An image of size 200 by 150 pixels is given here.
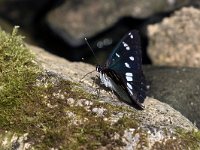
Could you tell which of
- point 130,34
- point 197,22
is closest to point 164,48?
point 197,22

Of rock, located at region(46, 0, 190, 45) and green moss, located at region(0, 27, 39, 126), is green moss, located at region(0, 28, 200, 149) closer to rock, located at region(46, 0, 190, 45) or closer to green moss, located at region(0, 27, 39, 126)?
green moss, located at region(0, 27, 39, 126)

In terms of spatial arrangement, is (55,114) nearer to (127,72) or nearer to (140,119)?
(140,119)

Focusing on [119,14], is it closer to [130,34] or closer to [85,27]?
[85,27]

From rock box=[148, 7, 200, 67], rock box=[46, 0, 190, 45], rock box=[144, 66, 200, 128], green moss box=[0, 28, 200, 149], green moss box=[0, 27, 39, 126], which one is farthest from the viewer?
rock box=[46, 0, 190, 45]

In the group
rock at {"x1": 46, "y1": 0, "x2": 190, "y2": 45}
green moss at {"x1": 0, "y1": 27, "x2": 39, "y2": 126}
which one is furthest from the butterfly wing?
rock at {"x1": 46, "y1": 0, "x2": 190, "y2": 45}

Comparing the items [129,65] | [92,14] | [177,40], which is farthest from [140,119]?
[92,14]

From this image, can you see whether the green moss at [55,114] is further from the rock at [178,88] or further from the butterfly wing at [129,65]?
the rock at [178,88]
